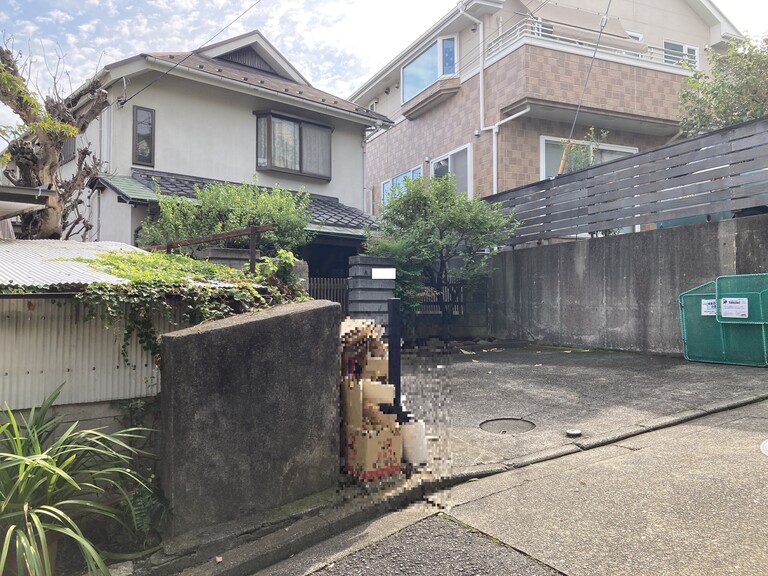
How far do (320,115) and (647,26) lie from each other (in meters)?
10.7

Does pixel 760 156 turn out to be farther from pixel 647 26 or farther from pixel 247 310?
pixel 647 26

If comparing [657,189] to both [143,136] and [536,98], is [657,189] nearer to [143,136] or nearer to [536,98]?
[536,98]

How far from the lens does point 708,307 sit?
24.8ft

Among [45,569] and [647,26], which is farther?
[647,26]

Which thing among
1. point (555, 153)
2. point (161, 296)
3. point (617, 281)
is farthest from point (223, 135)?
point (161, 296)

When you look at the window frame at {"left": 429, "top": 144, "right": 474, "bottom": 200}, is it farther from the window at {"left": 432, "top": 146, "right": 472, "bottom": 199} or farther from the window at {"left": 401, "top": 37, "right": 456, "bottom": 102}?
the window at {"left": 401, "top": 37, "right": 456, "bottom": 102}

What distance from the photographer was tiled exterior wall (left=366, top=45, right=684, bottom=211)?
1257 cm

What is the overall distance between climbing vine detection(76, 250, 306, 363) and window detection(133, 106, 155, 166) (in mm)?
7550

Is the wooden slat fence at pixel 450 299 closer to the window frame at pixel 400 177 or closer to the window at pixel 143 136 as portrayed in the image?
the window frame at pixel 400 177

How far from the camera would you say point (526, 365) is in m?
8.56

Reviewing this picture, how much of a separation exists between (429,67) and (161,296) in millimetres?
14851

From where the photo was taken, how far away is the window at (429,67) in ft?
50.9

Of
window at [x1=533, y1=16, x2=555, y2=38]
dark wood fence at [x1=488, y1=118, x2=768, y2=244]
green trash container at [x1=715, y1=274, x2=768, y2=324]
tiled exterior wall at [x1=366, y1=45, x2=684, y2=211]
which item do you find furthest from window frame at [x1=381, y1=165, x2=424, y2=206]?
green trash container at [x1=715, y1=274, x2=768, y2=324]

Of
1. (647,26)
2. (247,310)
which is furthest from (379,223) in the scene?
(647,26)
